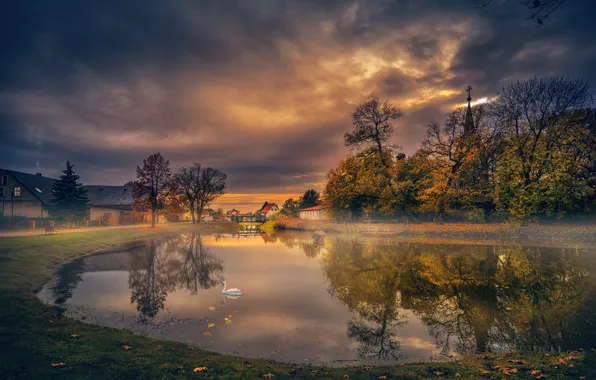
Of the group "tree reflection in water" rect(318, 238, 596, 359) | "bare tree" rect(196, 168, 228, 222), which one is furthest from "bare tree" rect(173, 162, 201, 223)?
"tree reflection in water" rect(318, 238, 596, 359)

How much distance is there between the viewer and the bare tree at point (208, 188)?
10169 cm

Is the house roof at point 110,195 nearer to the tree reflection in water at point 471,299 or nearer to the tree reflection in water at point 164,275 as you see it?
the tree reflection in water at point 164,275

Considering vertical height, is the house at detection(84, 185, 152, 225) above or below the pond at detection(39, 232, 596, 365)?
above

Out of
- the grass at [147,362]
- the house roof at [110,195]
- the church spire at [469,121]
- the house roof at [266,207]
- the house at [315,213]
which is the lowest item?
the grass at [147,362]

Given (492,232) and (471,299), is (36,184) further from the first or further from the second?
(492,232)

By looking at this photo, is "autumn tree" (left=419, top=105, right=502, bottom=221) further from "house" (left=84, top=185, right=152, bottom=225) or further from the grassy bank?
"house" (left=84, top=185, right=152, bottom=225)

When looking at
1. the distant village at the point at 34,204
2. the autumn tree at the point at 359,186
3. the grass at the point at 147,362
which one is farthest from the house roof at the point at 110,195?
the grass at the point at 147,362

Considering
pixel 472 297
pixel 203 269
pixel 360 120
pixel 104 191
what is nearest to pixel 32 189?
pixel 104 191

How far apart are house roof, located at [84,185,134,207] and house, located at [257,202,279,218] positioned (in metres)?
73.6

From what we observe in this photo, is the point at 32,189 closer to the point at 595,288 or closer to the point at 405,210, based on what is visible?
the point at 405,210

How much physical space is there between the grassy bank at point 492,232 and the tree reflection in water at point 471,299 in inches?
411

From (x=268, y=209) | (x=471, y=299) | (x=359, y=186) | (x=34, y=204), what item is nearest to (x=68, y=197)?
(x=34, y=204)

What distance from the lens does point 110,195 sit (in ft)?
307

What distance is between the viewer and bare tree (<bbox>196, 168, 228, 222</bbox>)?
102m
